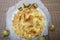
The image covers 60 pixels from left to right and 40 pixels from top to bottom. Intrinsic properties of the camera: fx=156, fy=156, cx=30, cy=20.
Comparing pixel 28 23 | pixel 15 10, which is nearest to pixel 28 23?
pixel 28 23

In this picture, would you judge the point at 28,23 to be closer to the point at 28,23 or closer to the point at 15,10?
the point at 28,23

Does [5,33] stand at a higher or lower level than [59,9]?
lower

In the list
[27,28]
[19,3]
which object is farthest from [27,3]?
[27,28]

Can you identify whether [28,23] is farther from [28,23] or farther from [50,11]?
[50,11]

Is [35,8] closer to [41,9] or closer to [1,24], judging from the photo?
[41,9]

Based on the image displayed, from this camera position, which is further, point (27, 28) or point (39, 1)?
point (39, 1)
